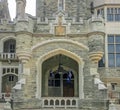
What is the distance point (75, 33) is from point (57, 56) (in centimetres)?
221

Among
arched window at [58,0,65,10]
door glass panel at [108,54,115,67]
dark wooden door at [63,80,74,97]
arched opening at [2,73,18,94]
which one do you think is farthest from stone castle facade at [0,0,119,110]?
arched opening at [2,73,18,94]

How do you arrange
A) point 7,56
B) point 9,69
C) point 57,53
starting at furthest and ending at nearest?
point 9,69 < point 7,56 < point 57,53

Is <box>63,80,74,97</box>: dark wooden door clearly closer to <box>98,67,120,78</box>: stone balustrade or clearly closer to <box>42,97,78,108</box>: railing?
<box>98,67,120,78</box>: stone balustrade

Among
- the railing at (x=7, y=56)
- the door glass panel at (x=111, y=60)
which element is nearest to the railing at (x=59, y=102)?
the door glass panel at (x=111, y=60)

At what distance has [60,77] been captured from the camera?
2261 cm

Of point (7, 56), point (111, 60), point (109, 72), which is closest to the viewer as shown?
point (109, 72)

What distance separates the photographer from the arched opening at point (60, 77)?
829 inches

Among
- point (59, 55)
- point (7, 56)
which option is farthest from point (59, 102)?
point (7, 56)

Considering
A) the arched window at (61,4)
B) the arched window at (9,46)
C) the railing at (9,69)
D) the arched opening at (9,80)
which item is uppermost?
the arched window at (61,4)

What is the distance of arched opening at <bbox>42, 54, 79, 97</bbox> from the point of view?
21.1 m

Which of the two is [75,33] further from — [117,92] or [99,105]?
[117,92]

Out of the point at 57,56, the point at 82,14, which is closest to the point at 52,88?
the point at 57,56

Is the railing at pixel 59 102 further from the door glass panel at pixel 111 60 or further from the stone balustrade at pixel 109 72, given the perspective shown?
the door glass panel at pixel 111 60

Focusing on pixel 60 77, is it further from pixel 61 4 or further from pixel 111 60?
pixel 61 4
